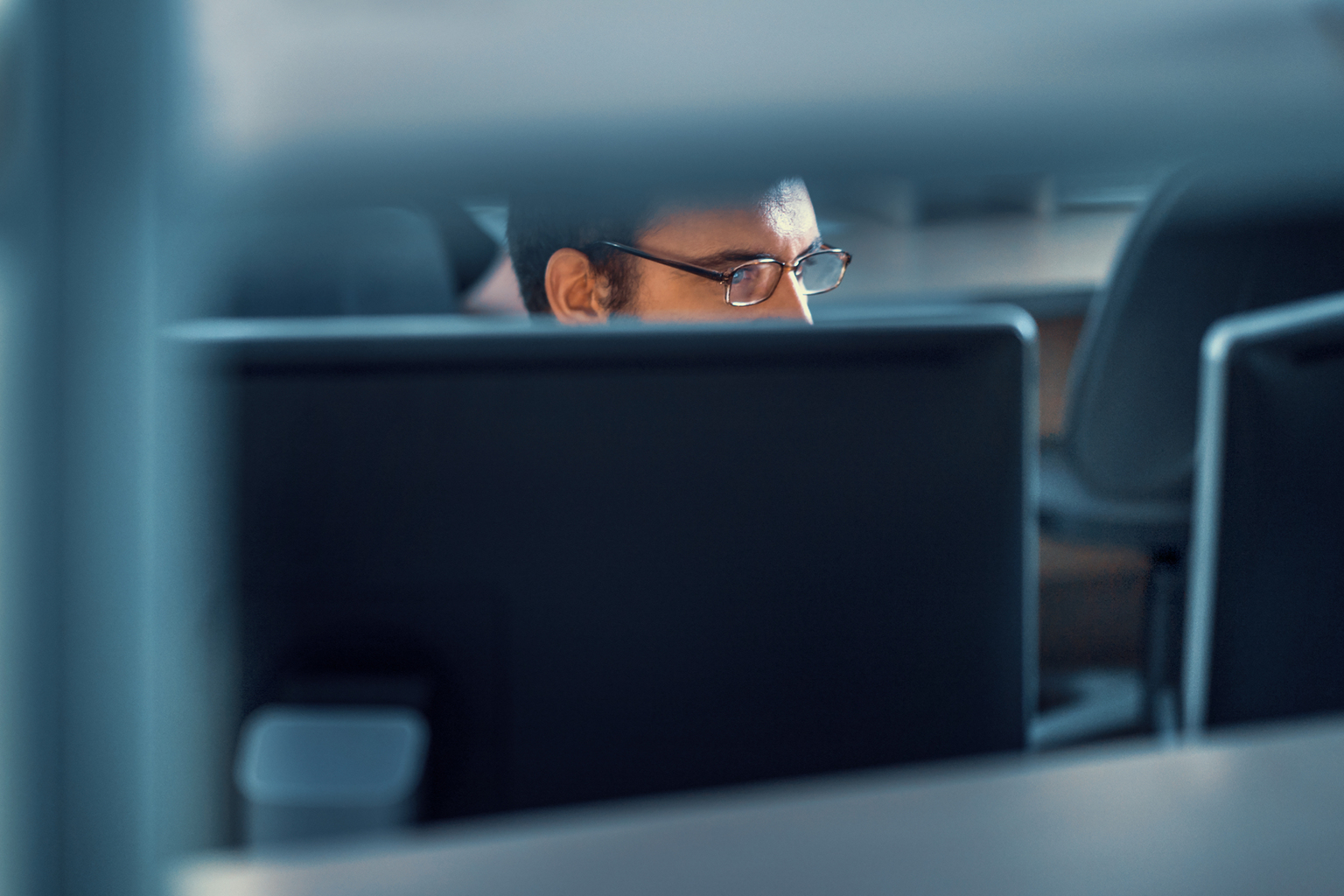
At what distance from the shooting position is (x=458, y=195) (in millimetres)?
117

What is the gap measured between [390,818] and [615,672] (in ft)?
0.35

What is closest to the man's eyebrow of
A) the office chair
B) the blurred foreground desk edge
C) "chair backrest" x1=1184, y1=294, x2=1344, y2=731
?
"chair backrest" x1=1184, y1=294, x2=1344, y2=731

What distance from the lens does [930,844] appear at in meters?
0.19

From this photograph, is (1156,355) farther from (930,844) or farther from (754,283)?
(930,844)

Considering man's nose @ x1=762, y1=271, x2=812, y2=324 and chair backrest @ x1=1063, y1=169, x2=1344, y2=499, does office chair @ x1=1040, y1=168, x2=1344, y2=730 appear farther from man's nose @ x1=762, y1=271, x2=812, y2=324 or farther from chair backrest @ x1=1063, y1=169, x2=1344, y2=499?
man's nose @ x1=762, y1=271, x2=812, y2=324

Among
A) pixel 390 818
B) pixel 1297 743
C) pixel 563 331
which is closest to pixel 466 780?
pixel 390 818

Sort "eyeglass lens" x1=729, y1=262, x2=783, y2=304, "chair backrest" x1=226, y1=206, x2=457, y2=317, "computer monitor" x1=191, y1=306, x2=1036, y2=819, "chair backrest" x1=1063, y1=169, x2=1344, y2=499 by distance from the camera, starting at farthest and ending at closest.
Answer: "chair backrest" x1=1063, y1=169, x2=1344, y2=499, "eyeglass lens" x1=729, y1=262, x2=783, y2=304, "computer monitor" x1=191, y1=306, x2=1036, y2=819, "chair backrest" x1=226, y1=206, x2=457, y2=317

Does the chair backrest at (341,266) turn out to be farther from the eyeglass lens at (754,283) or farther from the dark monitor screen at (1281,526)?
the dark monitor screen at (1281,526)

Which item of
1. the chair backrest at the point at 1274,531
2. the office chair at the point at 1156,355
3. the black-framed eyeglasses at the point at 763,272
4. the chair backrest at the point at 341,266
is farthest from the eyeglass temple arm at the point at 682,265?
the office chair at the point at 1156,355

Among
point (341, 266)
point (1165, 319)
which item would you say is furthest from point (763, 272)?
point (1165, 319)

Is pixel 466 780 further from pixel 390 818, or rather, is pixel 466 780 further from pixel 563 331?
pixel 563 331

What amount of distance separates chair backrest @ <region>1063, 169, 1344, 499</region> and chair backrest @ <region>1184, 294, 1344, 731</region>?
63 centimetres

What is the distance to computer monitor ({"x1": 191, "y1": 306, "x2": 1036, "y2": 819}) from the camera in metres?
0.44

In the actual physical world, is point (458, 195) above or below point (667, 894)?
above
